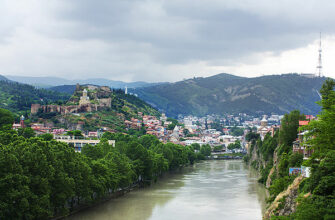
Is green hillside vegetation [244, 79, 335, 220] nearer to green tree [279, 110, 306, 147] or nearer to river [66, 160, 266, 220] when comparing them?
river [66, 160, 266, 220]

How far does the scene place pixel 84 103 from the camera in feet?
479

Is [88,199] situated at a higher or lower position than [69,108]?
lower

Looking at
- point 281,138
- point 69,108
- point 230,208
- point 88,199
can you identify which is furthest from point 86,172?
point 69,108

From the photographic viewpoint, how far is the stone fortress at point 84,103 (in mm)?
140375

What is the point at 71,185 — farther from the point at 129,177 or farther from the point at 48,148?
the point at 129,177

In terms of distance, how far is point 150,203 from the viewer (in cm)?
4731

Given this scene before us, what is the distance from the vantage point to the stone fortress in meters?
140

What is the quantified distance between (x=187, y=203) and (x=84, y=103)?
10364cm

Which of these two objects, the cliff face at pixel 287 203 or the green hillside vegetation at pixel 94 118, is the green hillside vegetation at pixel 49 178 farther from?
the green hillside vegetation at pixel 94 118

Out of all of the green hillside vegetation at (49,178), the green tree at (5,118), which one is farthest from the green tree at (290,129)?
the green tree at (5,118)

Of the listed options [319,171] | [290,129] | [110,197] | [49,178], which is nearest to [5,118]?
[110,197]

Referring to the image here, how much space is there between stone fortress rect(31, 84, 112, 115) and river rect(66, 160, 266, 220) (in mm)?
82768

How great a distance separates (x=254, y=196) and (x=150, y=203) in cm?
1184

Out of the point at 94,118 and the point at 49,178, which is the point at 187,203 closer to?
the point at 49,178
